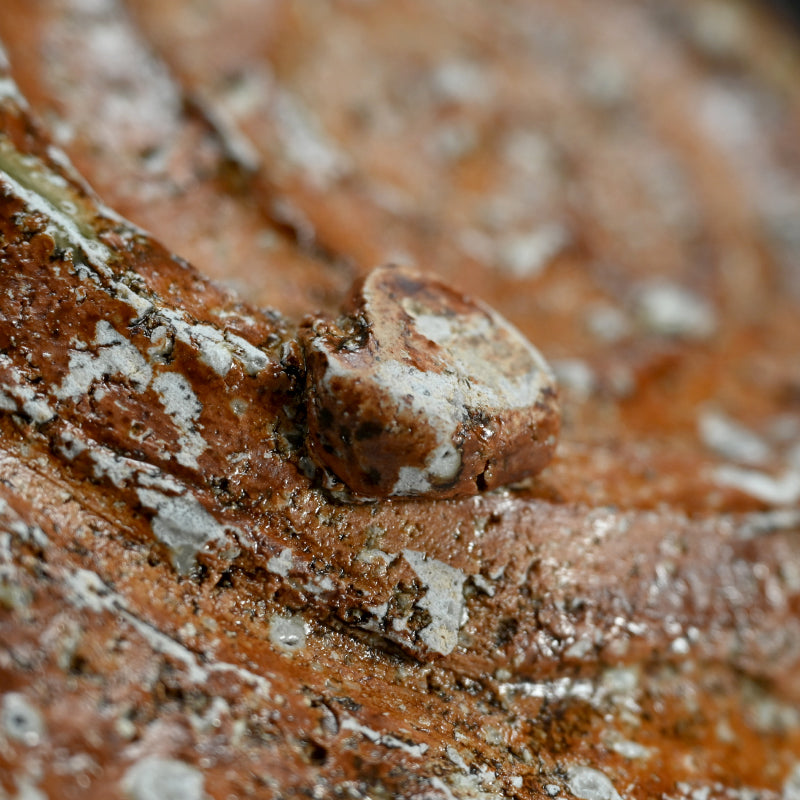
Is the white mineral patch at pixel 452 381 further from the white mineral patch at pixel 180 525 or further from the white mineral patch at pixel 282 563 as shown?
the white mineral patch at pixel 180 525

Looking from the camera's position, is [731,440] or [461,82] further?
[461,82]

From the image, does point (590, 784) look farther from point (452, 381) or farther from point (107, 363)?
point (107, 363)

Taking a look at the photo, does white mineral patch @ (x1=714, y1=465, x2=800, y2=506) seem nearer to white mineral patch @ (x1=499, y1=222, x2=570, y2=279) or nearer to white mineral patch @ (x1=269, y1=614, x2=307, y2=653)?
white mineral patch @ (x1=499, y1=222, x2=570, y2=279)

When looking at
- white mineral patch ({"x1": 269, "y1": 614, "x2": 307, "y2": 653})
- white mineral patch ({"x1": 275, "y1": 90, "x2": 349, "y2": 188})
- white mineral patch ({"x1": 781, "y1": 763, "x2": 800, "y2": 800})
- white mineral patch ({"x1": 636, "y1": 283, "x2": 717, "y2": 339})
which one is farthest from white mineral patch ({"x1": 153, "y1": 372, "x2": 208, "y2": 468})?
white mineral patch ({"x1": 636, "y1": 283, "x2": 717, "y2": 339})

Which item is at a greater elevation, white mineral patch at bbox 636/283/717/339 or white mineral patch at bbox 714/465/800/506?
white mineral patch at bbox 636/283/717/339

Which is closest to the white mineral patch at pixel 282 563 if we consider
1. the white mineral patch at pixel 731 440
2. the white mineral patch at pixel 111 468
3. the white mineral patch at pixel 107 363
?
the white mineral patch at pixel 111 468

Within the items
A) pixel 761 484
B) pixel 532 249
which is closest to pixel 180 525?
pixel 761 484

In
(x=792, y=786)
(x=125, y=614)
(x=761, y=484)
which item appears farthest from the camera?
(x=761, y=484)

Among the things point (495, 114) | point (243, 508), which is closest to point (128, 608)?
point (243, 508)
